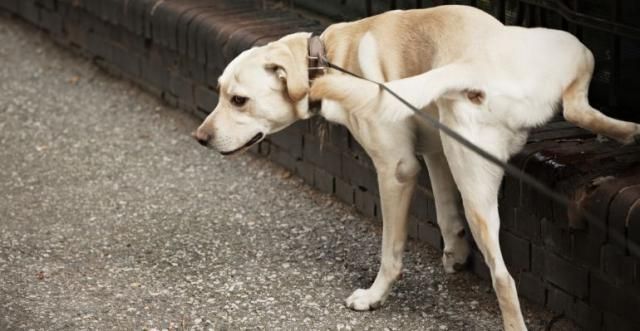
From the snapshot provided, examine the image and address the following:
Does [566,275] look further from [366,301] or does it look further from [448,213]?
[366,301]

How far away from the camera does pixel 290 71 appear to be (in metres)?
4.85

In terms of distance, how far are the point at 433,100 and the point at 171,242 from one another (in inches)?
77.2

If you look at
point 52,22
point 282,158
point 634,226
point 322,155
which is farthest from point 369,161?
point 52,22

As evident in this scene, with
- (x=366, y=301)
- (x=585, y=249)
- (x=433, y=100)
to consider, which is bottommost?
(x=366, y=301)

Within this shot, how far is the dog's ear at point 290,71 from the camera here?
485 centimetres

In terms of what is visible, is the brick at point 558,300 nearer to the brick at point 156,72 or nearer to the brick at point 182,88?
the brick at point 182,88

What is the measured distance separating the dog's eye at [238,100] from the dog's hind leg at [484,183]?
912 millimetres

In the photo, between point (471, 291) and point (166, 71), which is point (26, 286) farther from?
point (166, 71)

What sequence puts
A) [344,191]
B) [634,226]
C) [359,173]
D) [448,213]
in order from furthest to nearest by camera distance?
[344,191] → [359,173] → [448,213] → [634,226]

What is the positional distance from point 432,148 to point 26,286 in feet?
6.25

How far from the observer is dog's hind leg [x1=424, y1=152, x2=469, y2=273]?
16.9 ft

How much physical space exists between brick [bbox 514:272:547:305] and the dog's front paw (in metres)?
0.57

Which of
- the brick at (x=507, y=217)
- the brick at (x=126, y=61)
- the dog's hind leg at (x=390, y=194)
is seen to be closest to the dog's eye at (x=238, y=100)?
the dog's hind leg at (x=390, y=194)

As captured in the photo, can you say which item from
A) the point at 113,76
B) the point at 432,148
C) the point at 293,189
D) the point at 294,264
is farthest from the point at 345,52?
the point at 113,76
